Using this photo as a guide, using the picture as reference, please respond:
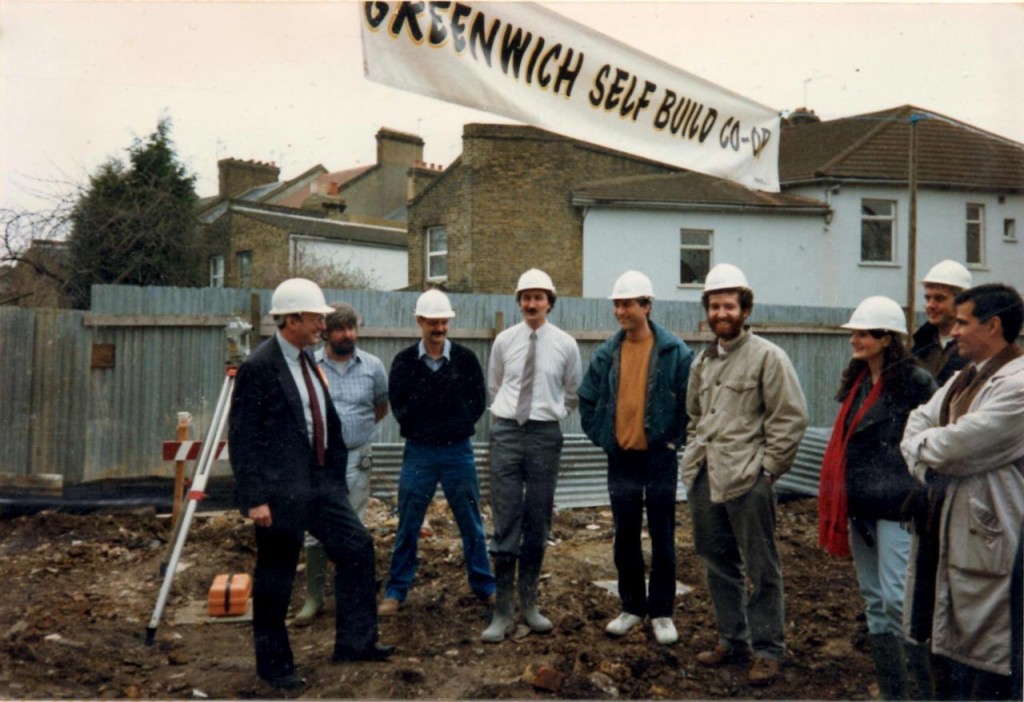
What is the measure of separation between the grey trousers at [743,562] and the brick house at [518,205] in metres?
15.7

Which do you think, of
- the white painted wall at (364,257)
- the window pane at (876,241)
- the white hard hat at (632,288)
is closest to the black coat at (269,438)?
the white hard hat at (632,288)

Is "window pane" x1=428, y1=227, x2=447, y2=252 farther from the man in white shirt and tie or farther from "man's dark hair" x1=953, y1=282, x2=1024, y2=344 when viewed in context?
"man's dark hair" x1=953, y1=282, x2=1024, y2=344

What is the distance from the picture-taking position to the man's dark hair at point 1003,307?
3430mm

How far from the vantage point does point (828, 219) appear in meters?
20.3

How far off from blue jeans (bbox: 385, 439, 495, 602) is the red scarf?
226cm

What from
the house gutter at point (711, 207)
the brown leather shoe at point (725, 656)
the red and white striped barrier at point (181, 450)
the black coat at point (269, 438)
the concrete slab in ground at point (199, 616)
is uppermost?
the house gutter at point (711, 207)

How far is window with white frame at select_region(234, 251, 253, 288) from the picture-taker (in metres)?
23.6

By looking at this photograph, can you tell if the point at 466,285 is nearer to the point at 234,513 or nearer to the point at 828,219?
the point at 828,219

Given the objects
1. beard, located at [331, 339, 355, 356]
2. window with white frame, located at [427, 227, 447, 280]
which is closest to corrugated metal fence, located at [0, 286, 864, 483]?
beard, located at [331, 339, 355, 356]

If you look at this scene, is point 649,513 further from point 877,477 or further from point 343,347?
point 343,347

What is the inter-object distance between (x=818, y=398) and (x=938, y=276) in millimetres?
7630

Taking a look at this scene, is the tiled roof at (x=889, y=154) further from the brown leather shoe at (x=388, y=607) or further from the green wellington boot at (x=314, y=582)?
the green wellington boot at (x=314, y=582)

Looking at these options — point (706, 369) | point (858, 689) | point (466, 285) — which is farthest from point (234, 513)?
point (466, 285)

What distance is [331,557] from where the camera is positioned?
4793 mm
